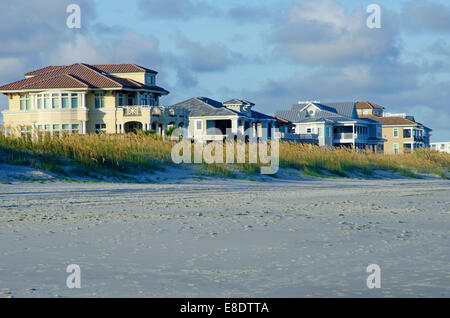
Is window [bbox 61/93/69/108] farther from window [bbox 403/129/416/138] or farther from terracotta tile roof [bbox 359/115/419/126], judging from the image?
window [bbox 403/129/416/138]

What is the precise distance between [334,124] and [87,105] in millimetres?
36716

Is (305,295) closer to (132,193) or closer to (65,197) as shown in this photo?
(65,197)

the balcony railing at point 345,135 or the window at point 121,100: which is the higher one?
the window at point 121,100

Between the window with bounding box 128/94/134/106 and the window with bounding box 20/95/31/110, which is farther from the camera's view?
the window with bounding box 128/94/134/106

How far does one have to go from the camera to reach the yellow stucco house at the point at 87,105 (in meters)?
57.4

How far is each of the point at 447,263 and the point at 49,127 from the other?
173ft

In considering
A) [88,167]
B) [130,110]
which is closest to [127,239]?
[88,167]

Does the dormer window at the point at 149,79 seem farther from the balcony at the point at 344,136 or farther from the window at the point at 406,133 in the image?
the window at the point at 406,133

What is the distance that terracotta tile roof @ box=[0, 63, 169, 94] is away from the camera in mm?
57625

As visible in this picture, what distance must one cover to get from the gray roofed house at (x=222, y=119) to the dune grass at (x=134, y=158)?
31357mm

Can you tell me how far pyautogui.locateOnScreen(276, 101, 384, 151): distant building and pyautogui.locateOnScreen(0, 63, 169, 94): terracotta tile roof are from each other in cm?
2647

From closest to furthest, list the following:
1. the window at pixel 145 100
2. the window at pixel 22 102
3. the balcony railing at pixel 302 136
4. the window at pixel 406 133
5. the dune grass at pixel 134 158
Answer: the dune grass at pixel 134 158, the window at pixel 22 102, the window at pixel 145 100, the balcony railing at pixel 302 136, the window at pixel 406 133

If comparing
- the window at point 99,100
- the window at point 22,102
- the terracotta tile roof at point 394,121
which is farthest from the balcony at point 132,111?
the terracotta tile roof at point 394,121

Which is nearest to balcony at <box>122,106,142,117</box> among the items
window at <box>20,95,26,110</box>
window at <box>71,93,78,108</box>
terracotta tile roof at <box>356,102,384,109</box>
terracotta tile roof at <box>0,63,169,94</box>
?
terracotta tile roof at <box>0,63,169,94</box>
